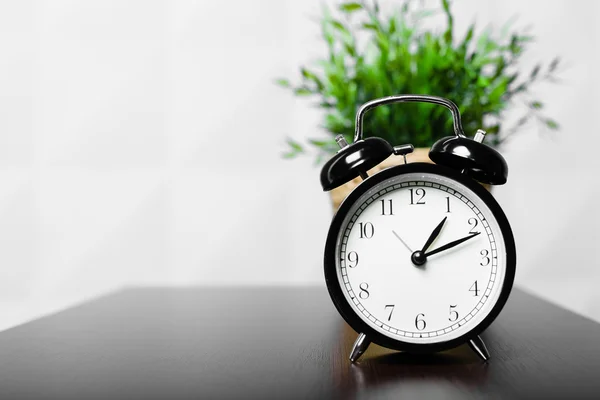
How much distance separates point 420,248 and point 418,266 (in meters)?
0.02

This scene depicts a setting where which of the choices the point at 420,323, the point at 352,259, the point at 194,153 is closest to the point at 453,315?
the point at 420,323

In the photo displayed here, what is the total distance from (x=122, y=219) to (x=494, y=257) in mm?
2157

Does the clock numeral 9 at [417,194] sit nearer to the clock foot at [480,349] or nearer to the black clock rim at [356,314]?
the black clock rim at [356,314]

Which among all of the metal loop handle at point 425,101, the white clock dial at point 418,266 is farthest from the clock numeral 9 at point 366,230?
the metal loop handle at point 425,101

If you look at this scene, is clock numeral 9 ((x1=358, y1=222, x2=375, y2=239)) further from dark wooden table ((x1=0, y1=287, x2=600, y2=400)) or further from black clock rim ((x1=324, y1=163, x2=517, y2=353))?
dark wooden table ((x1=0, y1=287, x2=600, y2=400))

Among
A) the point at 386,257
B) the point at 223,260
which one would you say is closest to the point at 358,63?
the point at 386,257

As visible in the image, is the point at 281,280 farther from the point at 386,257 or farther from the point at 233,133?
the point at 386,257

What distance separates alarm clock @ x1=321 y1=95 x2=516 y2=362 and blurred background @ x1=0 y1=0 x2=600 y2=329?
1.82 m

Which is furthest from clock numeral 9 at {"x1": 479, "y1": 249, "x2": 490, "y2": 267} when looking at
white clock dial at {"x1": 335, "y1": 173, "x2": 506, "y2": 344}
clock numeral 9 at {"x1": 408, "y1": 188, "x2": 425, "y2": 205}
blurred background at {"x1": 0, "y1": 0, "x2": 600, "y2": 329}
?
blurred background at {"x1": 0, "y1": 0, "x2": 600, "y2": 329}

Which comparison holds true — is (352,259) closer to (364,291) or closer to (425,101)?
(364,291)

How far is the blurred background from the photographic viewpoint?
8.72 ft

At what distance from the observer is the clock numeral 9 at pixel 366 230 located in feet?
2.77

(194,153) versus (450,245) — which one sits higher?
(450,245)

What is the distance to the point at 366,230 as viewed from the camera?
2.78 ft
